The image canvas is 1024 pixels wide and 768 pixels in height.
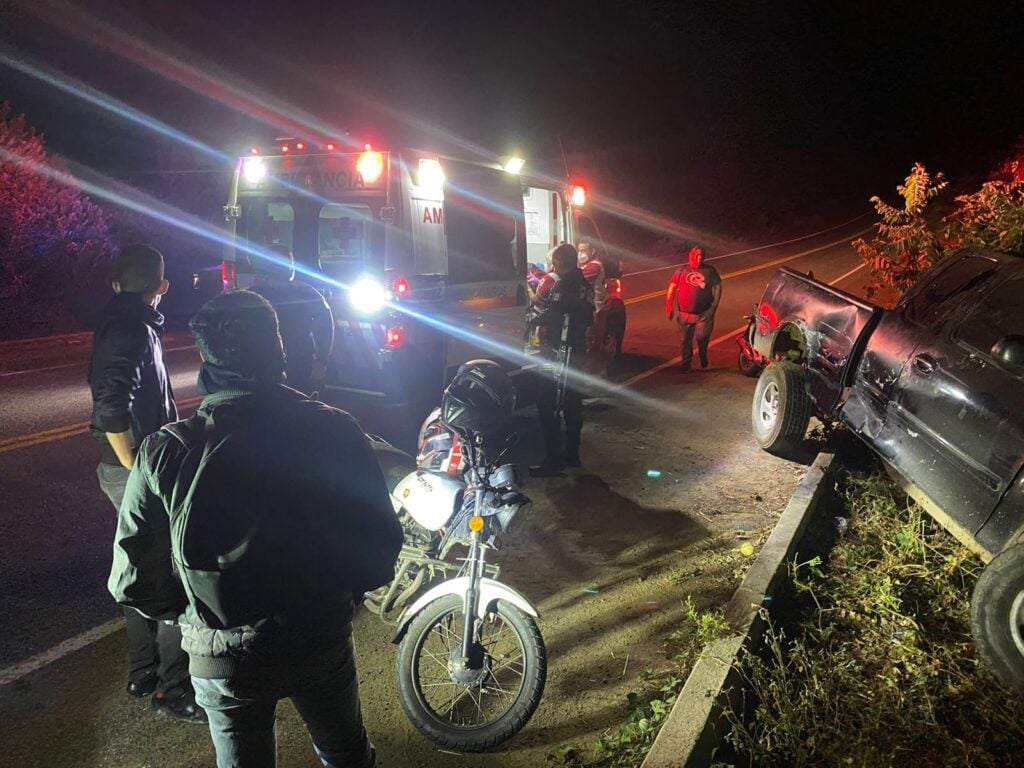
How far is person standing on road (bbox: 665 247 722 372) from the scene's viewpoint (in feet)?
30.5

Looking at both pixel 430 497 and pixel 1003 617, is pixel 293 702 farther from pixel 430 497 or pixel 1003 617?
pixel 1003 617

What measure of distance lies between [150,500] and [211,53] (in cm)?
2510

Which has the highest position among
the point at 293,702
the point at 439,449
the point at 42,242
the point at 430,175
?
the point at 430,175

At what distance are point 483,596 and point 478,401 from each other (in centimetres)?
81

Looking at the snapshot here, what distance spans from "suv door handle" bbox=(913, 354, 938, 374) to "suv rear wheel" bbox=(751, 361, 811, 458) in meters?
1.62

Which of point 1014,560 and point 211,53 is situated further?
point 211,53

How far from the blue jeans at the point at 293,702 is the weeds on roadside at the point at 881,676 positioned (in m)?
1.47

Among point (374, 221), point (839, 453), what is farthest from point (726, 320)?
point (374, 221)

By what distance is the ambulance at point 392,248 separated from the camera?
6.18 meters

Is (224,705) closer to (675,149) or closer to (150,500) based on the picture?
(150,500)

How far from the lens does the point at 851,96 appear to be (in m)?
56.9

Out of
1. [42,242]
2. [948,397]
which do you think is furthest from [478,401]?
[42,242]

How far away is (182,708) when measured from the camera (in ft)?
9.85

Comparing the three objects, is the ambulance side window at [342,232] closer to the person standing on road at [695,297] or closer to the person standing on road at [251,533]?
the person standing on road at [251,533]
